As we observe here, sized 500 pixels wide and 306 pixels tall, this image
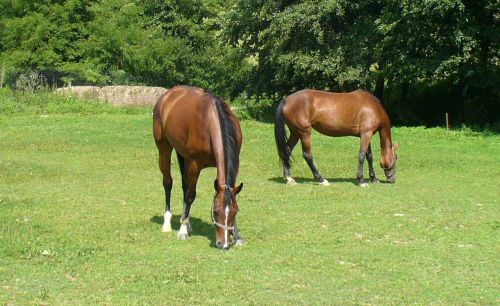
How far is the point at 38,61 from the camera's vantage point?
121 ft

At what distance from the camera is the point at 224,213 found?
820 cm

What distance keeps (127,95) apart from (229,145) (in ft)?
73.6

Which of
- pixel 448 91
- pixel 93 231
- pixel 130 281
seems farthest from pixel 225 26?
pixel 130 281

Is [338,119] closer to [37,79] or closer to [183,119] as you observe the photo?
[183,119]

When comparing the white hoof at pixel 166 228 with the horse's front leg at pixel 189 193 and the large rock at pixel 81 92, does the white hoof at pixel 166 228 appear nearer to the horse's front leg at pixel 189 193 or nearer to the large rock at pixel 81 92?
the horse's front leg at pixel 189 193

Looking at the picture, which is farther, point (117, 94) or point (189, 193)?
point (117, 94)

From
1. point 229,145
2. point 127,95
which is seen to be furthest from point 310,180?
point 127,95

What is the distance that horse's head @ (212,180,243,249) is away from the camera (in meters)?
8.21

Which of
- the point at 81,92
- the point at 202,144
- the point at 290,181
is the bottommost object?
the point at 290,181

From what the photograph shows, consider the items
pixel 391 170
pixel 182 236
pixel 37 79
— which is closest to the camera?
pixel 182 236

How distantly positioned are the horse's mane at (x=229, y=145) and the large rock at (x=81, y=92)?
71.7 feet

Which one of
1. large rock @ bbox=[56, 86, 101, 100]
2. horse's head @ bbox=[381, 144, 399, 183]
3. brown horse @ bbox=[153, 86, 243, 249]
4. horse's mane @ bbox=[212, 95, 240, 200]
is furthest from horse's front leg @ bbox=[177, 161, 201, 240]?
large rock @ bbox=[56, 86, 101, 100]

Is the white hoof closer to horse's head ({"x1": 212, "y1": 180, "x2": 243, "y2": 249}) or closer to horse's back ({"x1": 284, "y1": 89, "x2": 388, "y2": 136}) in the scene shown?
horse's head ({"x1": 212, "y1": 180, "x2": 243, "y2": 249})

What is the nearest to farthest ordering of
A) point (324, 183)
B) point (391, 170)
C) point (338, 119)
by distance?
1. point (324, 183)
2. point (391, 170)
3. point (338, 119)
